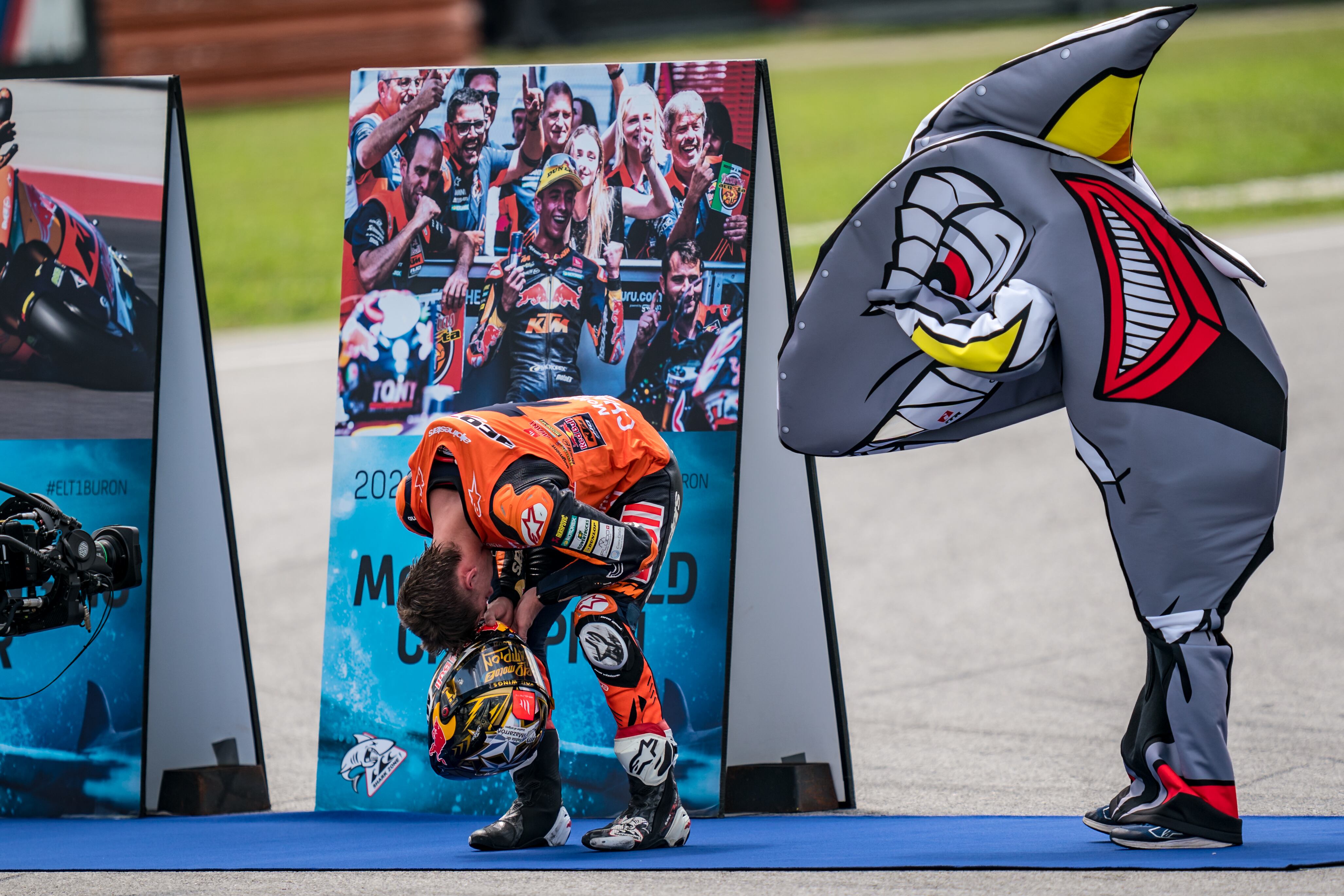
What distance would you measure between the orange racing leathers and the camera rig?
1005 millimetres

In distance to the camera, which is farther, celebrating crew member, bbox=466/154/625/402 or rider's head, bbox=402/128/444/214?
rider's head, bbox=402/128/444/214

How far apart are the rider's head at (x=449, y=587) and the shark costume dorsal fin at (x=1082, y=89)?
187 cm

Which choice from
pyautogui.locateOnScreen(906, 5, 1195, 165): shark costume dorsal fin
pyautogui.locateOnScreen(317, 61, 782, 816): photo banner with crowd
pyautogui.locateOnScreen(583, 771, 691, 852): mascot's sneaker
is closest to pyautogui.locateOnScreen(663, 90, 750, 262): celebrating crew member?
pyautogui.locateOnScreen(317, 61, 782, 816): photo banner with crowd

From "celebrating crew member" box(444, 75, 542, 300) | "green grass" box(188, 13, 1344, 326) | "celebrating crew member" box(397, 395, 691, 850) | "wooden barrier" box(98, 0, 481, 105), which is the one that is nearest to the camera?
"celebrating crew member" box(397, 395, 691, 850)

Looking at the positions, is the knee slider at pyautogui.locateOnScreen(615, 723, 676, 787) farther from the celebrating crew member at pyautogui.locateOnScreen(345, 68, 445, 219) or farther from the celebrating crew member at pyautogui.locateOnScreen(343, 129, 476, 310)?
the celebrating crew member at pyautogui.locateOnScreen(345, 68, 445, 219)

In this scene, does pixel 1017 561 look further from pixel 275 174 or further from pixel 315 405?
pixel 275 174

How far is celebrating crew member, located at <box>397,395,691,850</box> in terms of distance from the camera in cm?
452

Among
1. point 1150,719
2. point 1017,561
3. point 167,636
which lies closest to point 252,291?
point 1017,561

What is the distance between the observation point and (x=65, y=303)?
231 inches

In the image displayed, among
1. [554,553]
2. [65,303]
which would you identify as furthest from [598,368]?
[65,303]

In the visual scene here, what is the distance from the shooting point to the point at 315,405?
12016 mm

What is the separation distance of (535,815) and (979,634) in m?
3.65

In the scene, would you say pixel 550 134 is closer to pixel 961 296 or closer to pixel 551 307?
Answer: pixel 551 307

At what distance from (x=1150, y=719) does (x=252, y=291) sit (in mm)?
12175
